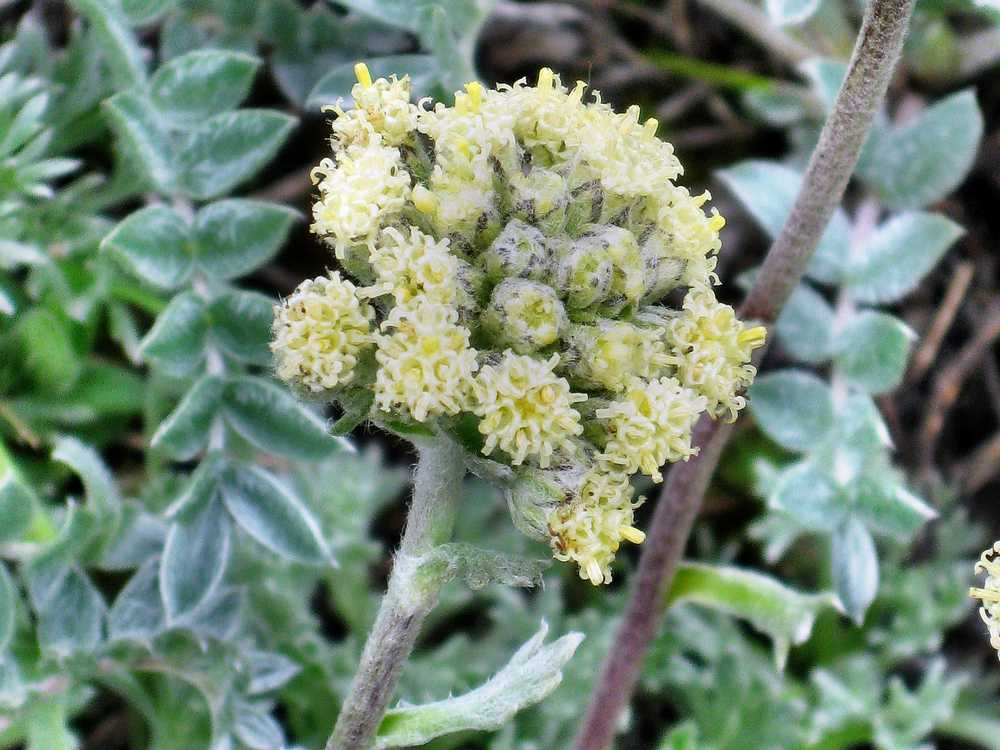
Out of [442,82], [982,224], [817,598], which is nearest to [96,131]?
[442,82]

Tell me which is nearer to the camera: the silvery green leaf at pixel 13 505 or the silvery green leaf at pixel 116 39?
the silvery green leaf at pixel 13 505

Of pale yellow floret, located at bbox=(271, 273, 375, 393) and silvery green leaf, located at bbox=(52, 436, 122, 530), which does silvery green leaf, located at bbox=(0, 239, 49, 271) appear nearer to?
silvery green leaf, located at bbox=(52, 436, 122, 530)

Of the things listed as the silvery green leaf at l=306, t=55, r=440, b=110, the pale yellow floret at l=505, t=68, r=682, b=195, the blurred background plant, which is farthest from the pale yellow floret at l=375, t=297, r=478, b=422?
the silvery green leaf at l=306, t=55, r=440, b=110

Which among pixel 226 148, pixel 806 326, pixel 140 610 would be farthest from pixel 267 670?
pixel 806 326

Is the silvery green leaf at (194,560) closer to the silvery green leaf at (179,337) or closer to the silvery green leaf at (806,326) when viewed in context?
the silvery green leaf at (179,337)

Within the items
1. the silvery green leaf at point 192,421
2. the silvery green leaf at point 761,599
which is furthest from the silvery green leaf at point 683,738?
the silvery green leaf at point 192,421
